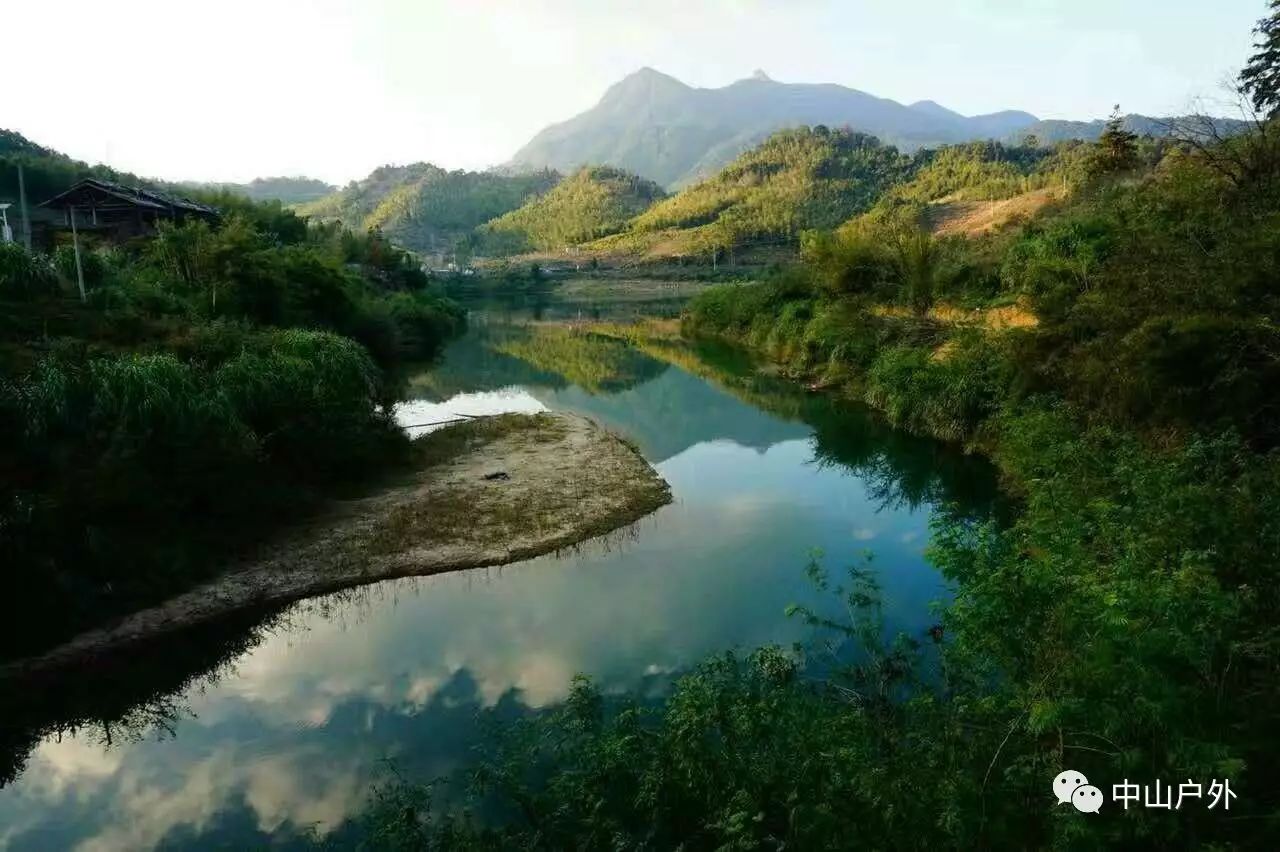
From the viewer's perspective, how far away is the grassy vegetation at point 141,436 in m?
9.96

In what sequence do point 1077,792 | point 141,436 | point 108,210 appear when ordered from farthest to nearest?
point 108,210, point 141,436, point 1077,792

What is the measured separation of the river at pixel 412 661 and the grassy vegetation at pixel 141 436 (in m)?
1.52

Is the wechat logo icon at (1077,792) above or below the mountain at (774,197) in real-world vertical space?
below

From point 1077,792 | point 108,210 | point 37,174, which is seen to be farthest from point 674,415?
point 37,174

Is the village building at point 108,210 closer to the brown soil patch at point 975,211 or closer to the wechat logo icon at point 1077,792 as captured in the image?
the wechat logo icon at point 1077,792

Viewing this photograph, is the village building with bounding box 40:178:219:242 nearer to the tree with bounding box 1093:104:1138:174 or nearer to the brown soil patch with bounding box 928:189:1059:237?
the tree with bounding box 1093:104:1138:174

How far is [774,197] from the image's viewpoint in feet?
397

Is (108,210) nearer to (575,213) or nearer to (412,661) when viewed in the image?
(412,661)

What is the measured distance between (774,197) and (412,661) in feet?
395

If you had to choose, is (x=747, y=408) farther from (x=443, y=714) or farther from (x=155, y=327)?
(x=443, y=714)

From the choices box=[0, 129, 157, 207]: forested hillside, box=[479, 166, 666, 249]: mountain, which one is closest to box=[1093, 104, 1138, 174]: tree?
box=[0, 129, 157, 207]: forested hillside

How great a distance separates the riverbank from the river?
44 centimetres

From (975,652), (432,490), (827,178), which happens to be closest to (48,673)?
(432,490)

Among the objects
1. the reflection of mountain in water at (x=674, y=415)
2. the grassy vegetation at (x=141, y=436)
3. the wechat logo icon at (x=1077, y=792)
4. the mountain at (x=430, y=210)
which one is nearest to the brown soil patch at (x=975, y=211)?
the reflection of mountain in water at (x=674, y=415)
